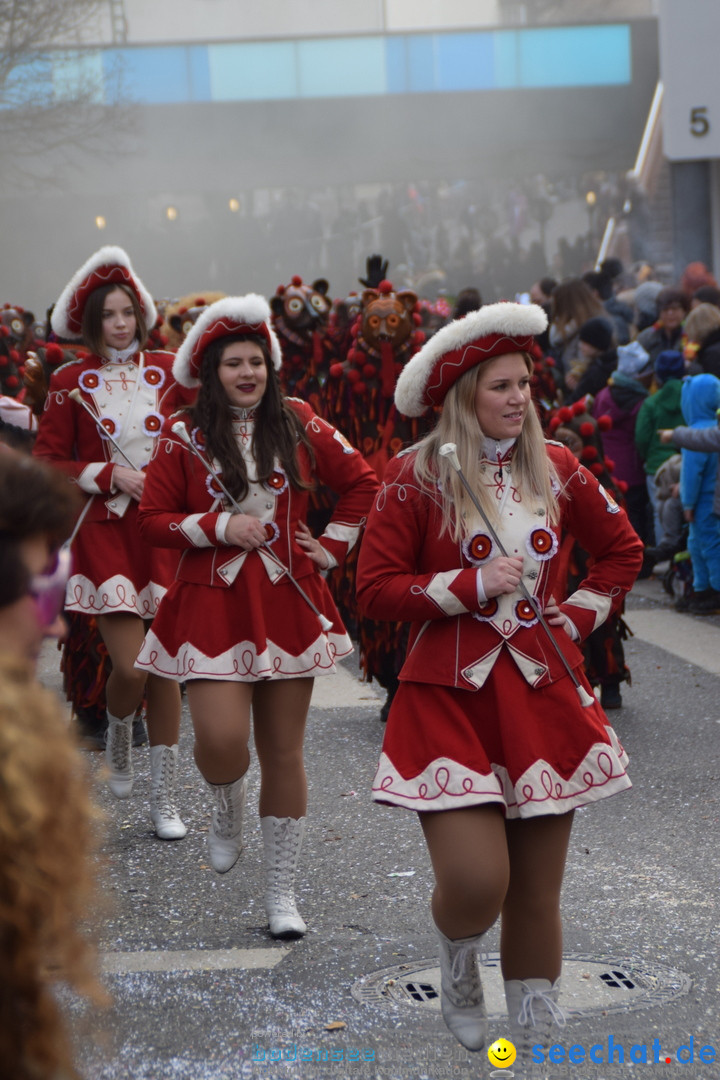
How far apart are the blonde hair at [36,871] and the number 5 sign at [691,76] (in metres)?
14.7

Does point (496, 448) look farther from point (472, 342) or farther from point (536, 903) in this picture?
point (536, 903)

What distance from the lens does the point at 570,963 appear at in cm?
375

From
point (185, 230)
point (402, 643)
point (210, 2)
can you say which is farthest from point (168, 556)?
point (210, 2)

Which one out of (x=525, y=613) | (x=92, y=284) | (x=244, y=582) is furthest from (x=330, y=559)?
(x=92, y=284)

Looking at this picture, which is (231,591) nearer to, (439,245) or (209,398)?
(209,398)

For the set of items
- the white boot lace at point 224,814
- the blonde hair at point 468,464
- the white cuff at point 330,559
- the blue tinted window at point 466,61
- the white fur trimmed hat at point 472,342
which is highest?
the blue tinted window at point 466,61

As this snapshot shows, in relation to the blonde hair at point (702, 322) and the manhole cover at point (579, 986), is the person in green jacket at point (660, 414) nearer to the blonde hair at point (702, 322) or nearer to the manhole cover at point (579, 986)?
the blonde hair at point (702, 322)

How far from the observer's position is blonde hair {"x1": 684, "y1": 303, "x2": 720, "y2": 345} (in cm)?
911

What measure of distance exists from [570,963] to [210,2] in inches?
954

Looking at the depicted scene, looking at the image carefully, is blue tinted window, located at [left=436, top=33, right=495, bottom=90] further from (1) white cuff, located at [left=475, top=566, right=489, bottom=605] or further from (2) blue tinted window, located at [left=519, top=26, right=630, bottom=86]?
(1) white cuff, located at [left=475, top=566, right=489, bottom=605]

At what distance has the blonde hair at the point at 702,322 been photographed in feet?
29.9

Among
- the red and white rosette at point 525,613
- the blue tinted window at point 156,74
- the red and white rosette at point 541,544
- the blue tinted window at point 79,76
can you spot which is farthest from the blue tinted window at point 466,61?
the red and white rosette at point 525,613

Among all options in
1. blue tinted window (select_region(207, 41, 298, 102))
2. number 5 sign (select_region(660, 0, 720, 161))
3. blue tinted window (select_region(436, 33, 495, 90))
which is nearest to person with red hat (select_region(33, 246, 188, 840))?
number 5 sign (select_region(660, 0, 720, 161))

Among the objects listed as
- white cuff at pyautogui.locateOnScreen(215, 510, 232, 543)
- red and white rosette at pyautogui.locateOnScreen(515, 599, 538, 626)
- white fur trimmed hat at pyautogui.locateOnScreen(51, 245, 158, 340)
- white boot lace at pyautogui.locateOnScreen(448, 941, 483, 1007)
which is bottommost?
→ white boot lace at pyautogui.locateOnScreen(448, 941, 483, 1007)
